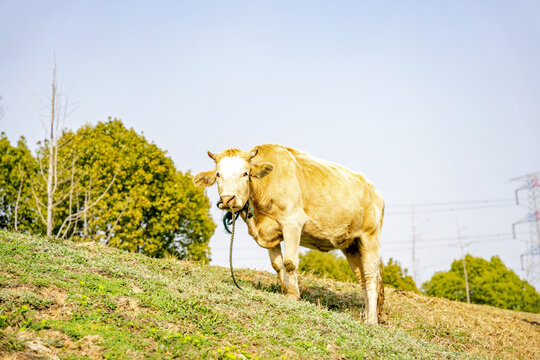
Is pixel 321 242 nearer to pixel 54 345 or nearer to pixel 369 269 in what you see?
pixel 369 269

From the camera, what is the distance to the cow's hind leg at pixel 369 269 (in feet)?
40.2

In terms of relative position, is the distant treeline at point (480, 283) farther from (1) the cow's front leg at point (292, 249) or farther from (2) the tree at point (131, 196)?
(1) the cow's front leg at point (292, 249)

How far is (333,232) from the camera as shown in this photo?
1158 cm

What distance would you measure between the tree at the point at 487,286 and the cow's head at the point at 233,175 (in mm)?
41094

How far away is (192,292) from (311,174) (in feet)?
13.7

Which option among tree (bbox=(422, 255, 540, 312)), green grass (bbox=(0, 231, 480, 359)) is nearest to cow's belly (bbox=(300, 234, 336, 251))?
green grass (bbox=(0, 231, 480, 359))

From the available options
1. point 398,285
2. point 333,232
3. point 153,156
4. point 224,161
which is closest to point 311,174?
point 333,232

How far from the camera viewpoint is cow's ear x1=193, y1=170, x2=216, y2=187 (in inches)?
410

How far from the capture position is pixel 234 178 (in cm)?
1000

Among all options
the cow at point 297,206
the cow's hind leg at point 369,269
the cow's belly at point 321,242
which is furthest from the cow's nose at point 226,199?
the cow's hind leg at point 369,269

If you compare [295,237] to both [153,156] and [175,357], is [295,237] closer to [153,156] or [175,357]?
[175,357]

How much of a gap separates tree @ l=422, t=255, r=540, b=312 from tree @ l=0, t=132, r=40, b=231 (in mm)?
35856

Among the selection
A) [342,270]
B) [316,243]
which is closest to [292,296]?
[316,243]

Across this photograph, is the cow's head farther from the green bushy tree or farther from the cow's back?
the green bushy tree
